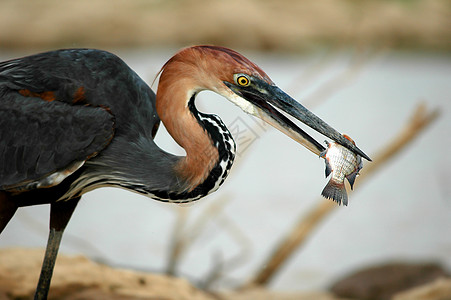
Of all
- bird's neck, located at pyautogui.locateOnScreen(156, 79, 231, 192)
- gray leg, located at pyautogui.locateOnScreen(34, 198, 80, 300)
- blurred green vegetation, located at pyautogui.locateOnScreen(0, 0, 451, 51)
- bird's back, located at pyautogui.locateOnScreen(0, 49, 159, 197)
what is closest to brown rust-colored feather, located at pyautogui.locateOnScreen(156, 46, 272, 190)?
bird's neck, located at pyautogui.locateOnScreen(156, 79, 231, 192)

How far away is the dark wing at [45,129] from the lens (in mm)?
2148

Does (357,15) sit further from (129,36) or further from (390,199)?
(390,199)

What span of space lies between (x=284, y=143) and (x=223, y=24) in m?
2.84

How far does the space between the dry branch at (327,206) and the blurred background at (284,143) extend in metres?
0.23

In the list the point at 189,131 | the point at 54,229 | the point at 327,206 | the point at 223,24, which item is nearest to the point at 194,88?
the point at 189,131

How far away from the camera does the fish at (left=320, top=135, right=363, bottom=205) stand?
1982 mm

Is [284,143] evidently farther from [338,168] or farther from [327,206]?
[338,168]

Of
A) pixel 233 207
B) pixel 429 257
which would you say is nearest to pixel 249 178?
pixel 233 207

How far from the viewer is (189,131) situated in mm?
2133

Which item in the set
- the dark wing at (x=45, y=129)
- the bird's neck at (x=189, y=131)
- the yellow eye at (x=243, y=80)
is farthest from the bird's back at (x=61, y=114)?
the yellow eye at (x=243, y=80)

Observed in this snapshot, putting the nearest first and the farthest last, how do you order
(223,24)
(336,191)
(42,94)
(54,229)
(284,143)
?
(336,191), (42,94), (54,229), (284,143), (223,24)

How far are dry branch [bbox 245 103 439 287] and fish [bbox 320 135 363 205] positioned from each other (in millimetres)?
2250

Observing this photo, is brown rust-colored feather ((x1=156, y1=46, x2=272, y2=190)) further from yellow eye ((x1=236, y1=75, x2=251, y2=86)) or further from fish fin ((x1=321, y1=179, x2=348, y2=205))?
fish fin ((x1=321, y1=179, x2=348, y2=205))

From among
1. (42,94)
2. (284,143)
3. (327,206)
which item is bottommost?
(42,94)
